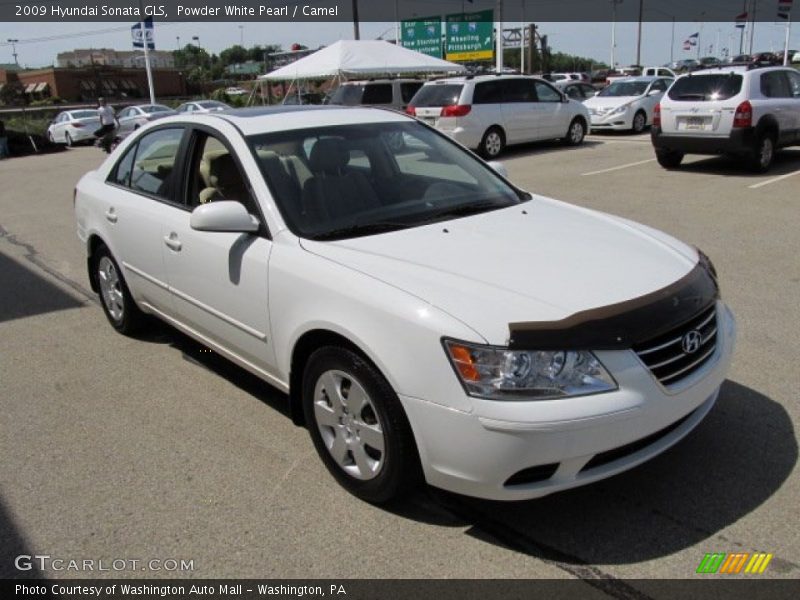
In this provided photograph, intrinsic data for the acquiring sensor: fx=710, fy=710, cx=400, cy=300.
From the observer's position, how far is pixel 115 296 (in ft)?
17.3

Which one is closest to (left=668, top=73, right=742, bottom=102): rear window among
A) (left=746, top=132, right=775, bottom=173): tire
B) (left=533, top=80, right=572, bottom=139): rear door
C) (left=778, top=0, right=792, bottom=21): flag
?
(left=746, top=132, right=775, bottom=173): tire

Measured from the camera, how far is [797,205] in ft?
29.8

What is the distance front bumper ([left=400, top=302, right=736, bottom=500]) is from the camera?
2.50 m

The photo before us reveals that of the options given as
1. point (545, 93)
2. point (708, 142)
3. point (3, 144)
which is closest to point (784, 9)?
point (545, 93)

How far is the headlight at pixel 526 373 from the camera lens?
8.31ft

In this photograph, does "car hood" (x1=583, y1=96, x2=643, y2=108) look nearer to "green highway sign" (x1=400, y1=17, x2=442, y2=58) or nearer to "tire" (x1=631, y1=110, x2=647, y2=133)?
"tire" (x1=631, y1=110, x2=647, y2=133)

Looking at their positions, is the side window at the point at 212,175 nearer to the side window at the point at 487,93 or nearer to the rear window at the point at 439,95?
the rear window at the point at 439,95

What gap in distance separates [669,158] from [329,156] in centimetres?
1043

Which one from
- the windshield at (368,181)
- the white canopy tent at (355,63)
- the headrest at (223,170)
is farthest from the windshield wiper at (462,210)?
the white canopy tent at (355,63)

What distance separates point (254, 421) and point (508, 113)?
1346 cm

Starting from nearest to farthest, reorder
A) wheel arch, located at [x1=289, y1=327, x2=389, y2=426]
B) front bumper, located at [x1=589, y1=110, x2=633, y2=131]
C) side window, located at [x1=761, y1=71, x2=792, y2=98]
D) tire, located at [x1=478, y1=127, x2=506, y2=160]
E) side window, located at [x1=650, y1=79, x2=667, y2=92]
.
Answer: wheel arch, located at [x1=289, y1=327, x2=389, y2=426] < side window, located at [x1=761, y1=71, x2=792, y2=98] < tire, located at [x1=478, y1=127, x2=506, y2=160] < front bumper, located at [x1=589, y1=110, x2=633, y2=131] < side window, located at [x1=650, y1=79, x2=667, y2=92]

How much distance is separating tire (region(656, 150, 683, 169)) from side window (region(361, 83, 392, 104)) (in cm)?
917

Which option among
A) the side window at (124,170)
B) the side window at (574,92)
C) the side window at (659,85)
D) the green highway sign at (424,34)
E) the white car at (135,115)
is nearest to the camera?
the side window at (124,170)

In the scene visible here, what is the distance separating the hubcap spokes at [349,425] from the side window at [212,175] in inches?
52.7
